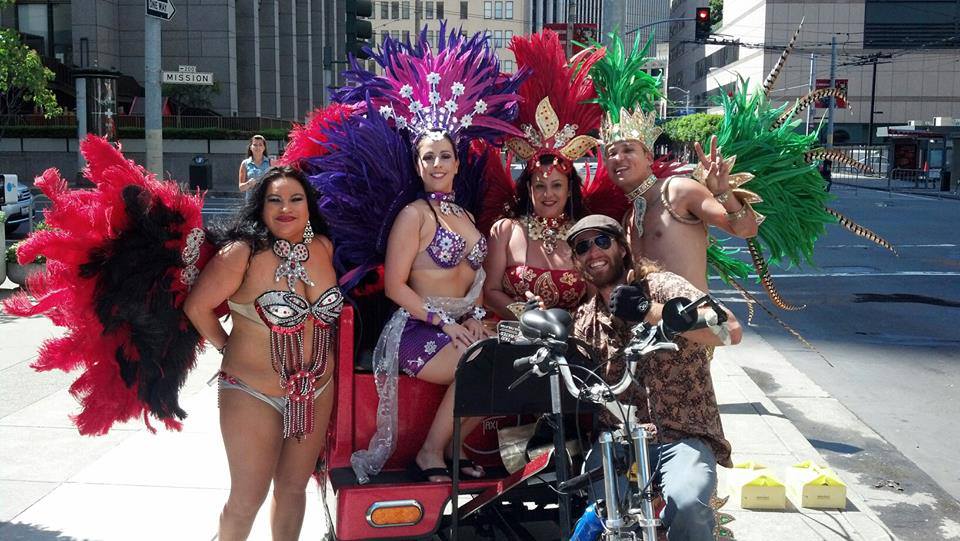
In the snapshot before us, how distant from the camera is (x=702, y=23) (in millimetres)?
19641

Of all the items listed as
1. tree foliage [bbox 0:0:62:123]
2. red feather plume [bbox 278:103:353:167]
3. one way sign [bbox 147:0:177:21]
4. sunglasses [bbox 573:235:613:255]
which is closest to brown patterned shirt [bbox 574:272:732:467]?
sunglasses [bbox 573:235:613:255]

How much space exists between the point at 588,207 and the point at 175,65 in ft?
101

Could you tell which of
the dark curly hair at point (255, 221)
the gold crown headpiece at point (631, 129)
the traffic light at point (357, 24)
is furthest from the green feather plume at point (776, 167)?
Result: the traffic light at point (357, 24)

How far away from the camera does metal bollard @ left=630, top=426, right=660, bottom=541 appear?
254 cm

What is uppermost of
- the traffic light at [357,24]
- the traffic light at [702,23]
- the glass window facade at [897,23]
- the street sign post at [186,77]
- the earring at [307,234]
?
the glass window facade at [897,23]

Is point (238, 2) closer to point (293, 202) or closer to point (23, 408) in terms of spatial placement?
point (23, 408)

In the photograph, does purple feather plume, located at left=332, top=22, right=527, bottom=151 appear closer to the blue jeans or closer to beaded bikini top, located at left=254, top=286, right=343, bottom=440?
beaded bikini top, located at left=254, top=286, right=343, bottom=440

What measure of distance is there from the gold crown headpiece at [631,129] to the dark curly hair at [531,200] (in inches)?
9.4

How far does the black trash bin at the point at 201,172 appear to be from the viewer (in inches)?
1026

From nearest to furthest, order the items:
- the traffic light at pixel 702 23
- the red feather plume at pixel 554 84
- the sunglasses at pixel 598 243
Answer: the sunglasses at pixel 598 243
the red feather plume at pixel 554 84
the traffic light at pixel 702 23

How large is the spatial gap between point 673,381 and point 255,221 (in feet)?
5.66

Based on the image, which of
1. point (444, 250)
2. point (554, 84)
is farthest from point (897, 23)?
point (444, 250)

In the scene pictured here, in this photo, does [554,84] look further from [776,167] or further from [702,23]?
[702,23]

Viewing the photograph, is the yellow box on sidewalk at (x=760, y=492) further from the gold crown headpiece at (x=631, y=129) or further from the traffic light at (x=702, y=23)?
the traffic light at (x=702, y=23)
